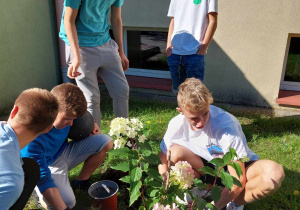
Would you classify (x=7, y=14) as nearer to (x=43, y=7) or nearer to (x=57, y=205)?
(x=43, y=7)

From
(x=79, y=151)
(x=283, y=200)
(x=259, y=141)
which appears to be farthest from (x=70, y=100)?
(x=259, y=141)

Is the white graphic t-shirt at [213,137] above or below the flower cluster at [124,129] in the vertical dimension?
below

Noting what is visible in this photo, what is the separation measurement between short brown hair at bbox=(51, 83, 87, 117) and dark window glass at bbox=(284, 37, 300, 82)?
3511 mm

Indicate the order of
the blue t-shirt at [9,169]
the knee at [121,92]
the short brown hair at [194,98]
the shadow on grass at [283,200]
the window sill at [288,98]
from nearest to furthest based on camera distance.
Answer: the blue t-shirt at [9,169] < the short brown hair at [194,98] < the shadow on grass at [283,200] < the knee at [121,92] < the window sill at [288,98]

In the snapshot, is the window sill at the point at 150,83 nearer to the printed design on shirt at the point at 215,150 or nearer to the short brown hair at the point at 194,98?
the printed design on shirt at the point at 215,150

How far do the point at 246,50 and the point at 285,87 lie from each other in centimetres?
95

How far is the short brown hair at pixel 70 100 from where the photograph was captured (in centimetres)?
203

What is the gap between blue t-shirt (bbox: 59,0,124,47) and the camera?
8.29ft

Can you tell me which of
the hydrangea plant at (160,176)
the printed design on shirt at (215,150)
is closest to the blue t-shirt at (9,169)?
the hydrangea plant at (160,176)

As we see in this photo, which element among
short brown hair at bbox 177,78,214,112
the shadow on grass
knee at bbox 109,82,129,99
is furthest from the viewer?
knee at bbox 109,82,129,99

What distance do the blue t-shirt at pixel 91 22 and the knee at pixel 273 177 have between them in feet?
5.70

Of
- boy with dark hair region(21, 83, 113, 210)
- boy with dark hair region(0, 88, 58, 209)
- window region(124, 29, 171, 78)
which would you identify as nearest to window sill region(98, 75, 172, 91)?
window region(124, 29, 171, 78)

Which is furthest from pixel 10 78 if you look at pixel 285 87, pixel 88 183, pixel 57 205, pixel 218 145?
pixel 285 87

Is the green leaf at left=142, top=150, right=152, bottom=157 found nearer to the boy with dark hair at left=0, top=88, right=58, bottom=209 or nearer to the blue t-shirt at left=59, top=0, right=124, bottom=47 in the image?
the boy with dark hair at left=0, top=88, right=58, bottom=209
